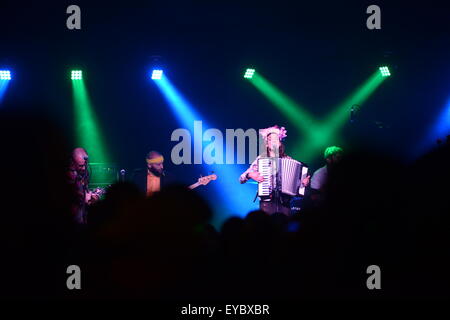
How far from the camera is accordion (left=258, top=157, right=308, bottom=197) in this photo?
6.52 meters

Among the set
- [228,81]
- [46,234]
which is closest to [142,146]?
[228,81]

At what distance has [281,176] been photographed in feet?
21.5

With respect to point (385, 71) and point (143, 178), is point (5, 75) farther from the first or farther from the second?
point (385, 71)

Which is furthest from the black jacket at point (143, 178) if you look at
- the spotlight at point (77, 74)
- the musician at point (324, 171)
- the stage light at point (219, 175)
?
the spotlight at point (77, 74)

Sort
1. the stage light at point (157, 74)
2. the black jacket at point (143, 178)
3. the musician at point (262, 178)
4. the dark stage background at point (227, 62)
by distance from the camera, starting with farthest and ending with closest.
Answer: the stage light at point (157, 74), the black jacket at point (143, 178), the dark stage background at point (227, 62), the musician at point (262, 178)

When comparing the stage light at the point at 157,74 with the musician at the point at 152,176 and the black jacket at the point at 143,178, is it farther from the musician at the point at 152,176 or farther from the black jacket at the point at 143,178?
the black jacket at the point at 143,178

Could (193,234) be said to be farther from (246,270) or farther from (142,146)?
(142,146)

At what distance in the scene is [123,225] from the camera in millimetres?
2289

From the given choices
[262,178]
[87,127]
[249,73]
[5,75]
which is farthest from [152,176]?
[5,75]

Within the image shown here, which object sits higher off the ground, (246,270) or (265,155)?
(265,155)

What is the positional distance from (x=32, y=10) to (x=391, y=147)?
6579mm

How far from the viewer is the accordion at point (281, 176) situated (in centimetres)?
652

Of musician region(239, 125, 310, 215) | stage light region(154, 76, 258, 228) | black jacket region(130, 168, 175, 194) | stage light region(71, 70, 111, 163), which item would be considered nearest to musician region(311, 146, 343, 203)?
musician region(239, 125, 310, 215)
